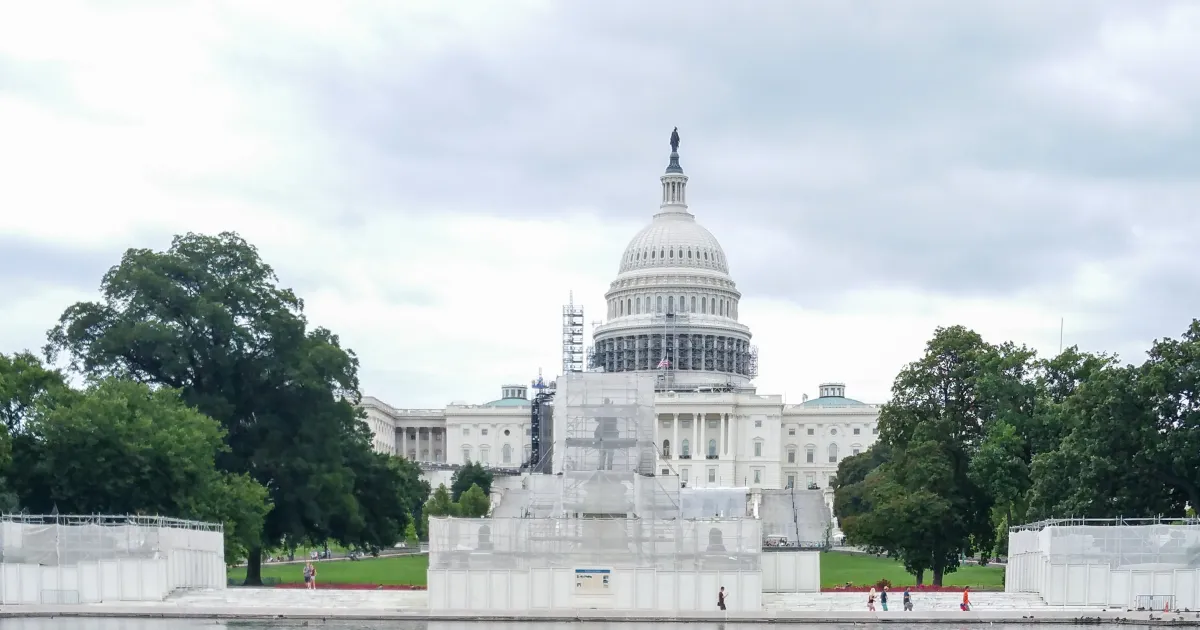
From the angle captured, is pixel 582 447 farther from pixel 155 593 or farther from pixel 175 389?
pixel 155 593

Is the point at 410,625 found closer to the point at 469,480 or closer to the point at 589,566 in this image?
the point at 589,566

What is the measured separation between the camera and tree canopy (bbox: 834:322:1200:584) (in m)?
73.9

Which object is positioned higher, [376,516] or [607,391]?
[607,391]

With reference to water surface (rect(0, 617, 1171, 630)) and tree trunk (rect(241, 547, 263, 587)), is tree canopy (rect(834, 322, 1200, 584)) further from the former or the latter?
tree trunk (rect(241, 547, 263, 587))

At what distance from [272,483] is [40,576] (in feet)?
83.5

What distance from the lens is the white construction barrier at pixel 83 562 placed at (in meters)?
65.7

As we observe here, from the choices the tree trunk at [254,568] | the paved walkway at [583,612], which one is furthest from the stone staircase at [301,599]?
the tree trunk at [254,568]

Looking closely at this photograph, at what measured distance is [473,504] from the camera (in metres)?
145

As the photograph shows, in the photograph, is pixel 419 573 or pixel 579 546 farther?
pixel 419 573

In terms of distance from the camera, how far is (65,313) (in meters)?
92.1

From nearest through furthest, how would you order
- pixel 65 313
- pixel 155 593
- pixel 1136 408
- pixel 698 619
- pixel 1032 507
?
pixel 698 619 → pixel 155 593 → pixel 1136 408 → pixel 1032 507 → pixel 65 313

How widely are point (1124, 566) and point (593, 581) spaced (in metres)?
17.8

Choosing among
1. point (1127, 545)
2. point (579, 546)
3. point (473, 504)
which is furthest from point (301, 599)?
point (473, 504)

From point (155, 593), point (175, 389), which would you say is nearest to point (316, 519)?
point (175, 389)
